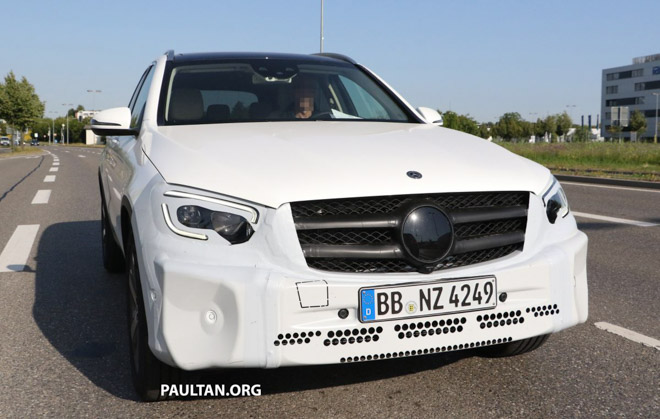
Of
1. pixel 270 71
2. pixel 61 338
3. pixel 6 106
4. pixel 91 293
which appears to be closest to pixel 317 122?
pixel 270 71

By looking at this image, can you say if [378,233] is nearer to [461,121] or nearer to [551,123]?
[461,121]

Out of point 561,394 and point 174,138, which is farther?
point 174,138

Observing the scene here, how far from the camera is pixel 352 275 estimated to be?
2.77m

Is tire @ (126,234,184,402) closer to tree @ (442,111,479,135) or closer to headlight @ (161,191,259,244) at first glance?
headlight @ (161,191,259,244)

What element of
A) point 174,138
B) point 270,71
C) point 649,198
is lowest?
point 649,198

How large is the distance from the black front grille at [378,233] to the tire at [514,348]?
28.1 inches

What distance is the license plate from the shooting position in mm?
2738

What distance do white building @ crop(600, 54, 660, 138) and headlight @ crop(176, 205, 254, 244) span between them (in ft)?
403

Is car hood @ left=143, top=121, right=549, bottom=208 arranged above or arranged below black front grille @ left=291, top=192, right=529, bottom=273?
above

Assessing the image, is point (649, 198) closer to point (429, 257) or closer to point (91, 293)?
point (91, 293)

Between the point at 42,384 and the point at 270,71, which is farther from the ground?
the point at 270,71

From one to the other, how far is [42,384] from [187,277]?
1.22 m

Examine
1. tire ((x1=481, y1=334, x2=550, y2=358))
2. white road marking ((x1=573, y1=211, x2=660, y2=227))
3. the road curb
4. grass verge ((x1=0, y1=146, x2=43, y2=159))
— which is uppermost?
tire ((x1=481, y1=334, x2=550, y2=358))

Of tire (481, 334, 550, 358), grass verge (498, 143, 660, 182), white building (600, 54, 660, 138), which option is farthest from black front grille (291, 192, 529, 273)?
white building (600, 54, 660, 138)
